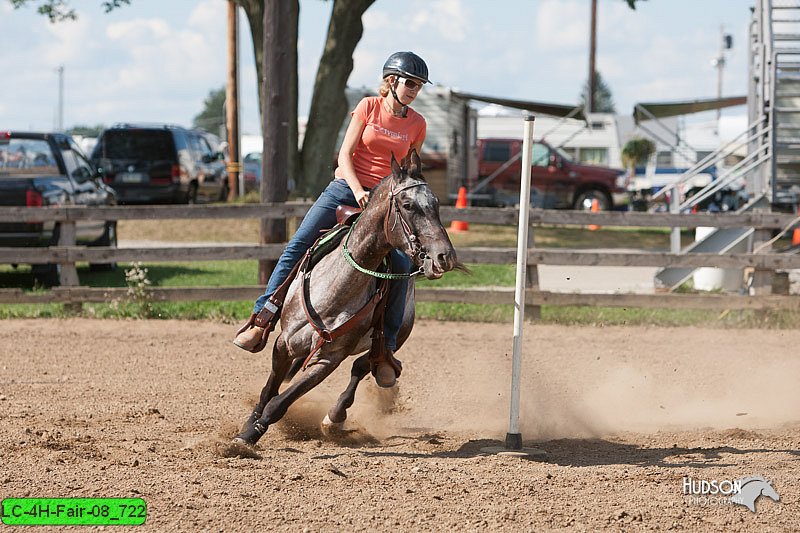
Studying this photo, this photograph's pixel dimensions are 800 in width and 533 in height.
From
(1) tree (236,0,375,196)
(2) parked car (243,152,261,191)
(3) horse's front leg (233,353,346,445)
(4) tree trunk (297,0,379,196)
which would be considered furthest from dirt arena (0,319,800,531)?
(2) parked car (243,152,261,191)

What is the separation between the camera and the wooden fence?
12344mm

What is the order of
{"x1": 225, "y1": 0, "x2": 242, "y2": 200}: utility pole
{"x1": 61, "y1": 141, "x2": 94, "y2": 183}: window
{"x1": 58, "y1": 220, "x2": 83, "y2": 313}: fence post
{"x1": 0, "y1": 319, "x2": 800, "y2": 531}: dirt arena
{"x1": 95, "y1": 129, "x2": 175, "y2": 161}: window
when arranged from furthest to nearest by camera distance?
{"x1": 225, "y1": 0, "x2": 242, "y2": 200}: utility pole
{"x1": 95, "y1": 129, "x2": 175, "y2": 161}: window
{"x1": 61, "y1": 141, "x2": 94, "y2": 183}: window
{"x1": 58, "y1": 220, "x2": 83, "y2": 313}: fence post
{"x1": 0, "y1": 319, "x2": 800, "y2": 531}: dirt arena

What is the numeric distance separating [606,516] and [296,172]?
19.0 meters

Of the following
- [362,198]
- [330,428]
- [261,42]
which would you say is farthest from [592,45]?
[362,198]

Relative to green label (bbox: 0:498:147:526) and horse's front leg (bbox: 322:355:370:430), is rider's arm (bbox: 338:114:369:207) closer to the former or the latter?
horse's front leg (bbox: 322:355:370:430)

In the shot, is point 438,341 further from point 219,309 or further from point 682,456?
point 682,456

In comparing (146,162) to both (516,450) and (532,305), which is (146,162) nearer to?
(532,305)

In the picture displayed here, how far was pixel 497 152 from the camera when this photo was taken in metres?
33.5

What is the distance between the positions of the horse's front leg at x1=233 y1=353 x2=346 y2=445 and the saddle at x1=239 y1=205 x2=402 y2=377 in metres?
0.08

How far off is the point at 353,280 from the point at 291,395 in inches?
30.8

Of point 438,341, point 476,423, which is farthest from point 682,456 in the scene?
point 438,341

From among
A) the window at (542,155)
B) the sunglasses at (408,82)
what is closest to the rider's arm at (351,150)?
the sunglasses at (408,82)

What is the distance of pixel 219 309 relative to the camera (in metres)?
12.7

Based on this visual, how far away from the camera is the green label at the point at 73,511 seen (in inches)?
185
